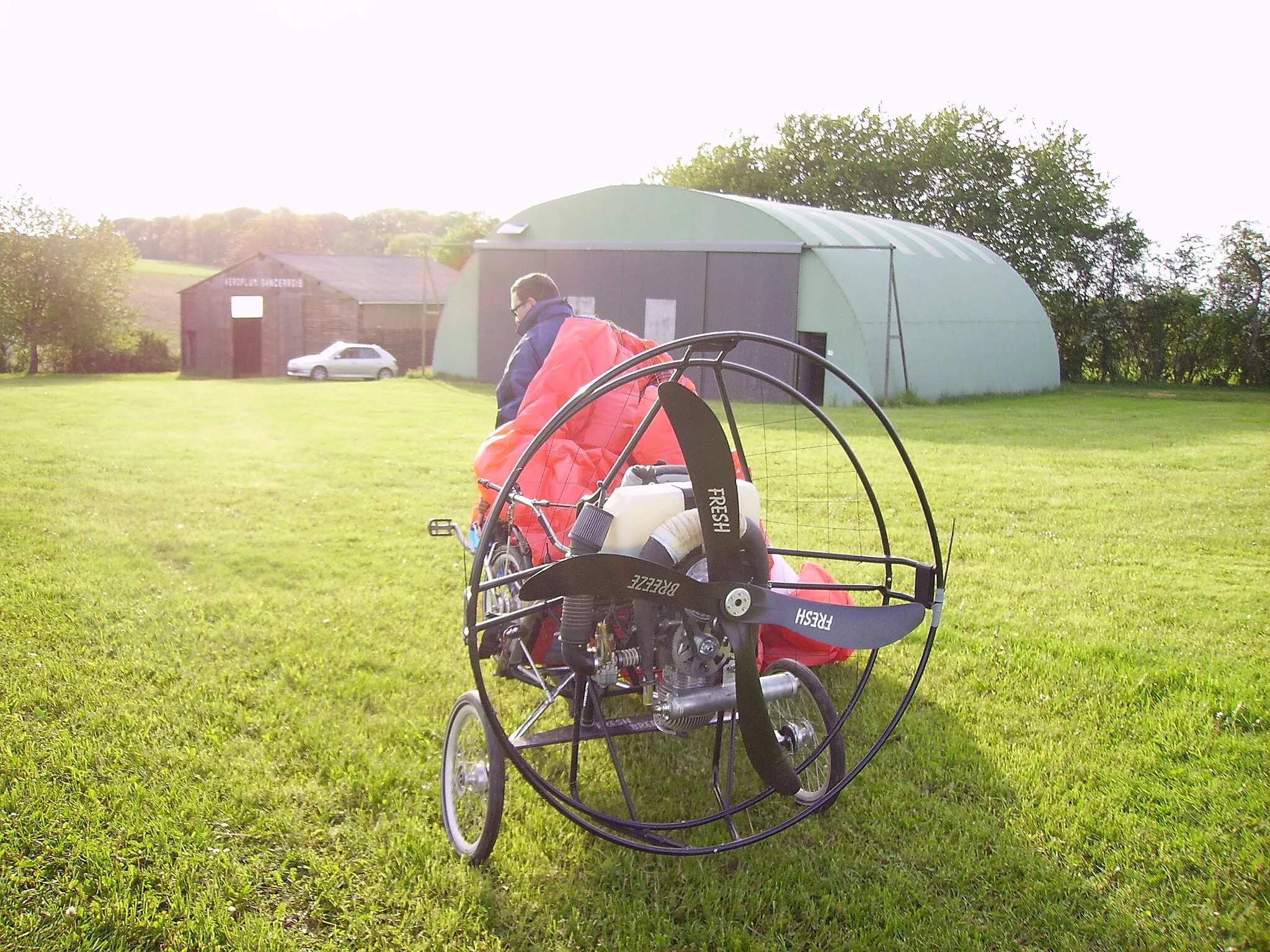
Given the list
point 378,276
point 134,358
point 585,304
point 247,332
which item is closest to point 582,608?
point 585,304

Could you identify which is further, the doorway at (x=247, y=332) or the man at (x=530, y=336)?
the doorway at (x=247, y=332)

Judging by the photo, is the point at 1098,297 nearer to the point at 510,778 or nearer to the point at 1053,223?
the point at 1053,223

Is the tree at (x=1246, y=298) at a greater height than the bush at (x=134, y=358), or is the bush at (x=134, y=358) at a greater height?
the tree at (x=1246, y=298)

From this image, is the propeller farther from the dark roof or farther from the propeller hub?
the dark roof

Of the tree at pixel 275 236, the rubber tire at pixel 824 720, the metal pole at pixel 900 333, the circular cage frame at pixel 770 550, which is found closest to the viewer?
the circular cage frame at pixel 770 550

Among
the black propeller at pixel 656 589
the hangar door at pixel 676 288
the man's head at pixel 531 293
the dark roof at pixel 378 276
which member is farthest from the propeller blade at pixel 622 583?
the dark roof at pixel 378 276

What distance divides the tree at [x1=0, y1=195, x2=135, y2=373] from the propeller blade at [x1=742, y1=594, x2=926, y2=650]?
34.5 metres

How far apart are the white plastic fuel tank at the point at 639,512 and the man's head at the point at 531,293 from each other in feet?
7.29

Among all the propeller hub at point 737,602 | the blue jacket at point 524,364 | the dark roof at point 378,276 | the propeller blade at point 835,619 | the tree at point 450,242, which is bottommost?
the propeller blade at point 835,619

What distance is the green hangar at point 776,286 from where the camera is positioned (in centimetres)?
1894

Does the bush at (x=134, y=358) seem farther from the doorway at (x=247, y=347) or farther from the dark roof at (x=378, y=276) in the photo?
the dark roof at (x=378, y=276)

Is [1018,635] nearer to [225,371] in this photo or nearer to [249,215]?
[225,371]

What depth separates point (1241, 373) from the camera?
27531mm

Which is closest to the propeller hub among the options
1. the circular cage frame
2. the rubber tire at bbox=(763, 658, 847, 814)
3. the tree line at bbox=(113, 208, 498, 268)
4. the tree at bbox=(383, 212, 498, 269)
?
the circular cage frame
